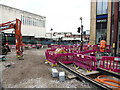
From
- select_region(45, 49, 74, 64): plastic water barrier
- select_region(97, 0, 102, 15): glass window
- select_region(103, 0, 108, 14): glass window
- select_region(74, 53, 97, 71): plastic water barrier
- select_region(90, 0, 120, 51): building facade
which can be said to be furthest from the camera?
select_region(97, 0, 102, 15): glass window

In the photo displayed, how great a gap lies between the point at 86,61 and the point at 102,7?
15.9 metres

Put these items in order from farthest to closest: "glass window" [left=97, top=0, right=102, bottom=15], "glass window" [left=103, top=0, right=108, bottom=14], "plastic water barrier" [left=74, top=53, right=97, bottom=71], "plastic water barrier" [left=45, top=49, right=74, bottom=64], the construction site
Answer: "glass window" [left=97, top=0, right=102, bottom=15]
"glass window" [left=103, top=0, right=108, bottom=14]
"plastic water barrier" [left=45, top=49, right=74, bottom=64]
"plastic water barrier" [left=74, top=53, right=97, bottom=71]
the construction site

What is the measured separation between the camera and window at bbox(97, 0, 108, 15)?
1684 centimetres

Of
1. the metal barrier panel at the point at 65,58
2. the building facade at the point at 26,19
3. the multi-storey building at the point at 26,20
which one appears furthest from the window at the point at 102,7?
the building facade at the point at 26,19

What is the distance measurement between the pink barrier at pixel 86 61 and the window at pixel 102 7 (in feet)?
48.3

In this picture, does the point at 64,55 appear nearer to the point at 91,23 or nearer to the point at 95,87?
the point at 95,87

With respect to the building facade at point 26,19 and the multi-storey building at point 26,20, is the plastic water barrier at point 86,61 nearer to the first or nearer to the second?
the multi-storey building at point 26,20

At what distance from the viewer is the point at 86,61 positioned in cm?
629

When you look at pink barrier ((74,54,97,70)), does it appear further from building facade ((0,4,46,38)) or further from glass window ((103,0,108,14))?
building facade ((0,4,46,38))

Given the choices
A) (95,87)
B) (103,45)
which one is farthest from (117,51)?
(95,87)

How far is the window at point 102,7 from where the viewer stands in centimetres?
1684

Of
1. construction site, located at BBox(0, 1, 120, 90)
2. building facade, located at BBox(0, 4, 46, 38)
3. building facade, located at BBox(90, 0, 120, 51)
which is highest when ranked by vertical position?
building facade, located at BBox(0, 4, 46, 38)

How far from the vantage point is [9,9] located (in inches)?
1510

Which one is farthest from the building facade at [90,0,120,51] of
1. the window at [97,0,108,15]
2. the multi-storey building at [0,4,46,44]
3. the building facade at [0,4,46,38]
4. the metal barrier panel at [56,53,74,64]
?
the building facade at [0,4,46,38]
